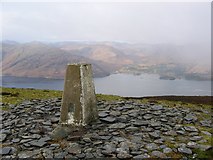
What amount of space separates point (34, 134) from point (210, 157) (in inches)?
273

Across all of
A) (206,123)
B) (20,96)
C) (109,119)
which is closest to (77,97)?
(109,119)

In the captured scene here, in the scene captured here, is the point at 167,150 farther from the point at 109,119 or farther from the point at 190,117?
the point at 190,117

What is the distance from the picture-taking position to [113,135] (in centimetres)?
1102

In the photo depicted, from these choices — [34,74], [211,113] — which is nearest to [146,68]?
[34,74]

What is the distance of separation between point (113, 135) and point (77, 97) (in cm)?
234

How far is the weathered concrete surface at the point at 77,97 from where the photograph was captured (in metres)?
11.8

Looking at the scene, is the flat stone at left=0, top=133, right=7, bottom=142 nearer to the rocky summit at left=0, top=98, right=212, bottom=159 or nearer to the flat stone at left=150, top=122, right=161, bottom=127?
the rocky summit at left=0, top=98, right=212, bottom=159

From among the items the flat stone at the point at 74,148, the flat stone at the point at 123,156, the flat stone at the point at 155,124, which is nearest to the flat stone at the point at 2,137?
the flat stone at the point at 74,148

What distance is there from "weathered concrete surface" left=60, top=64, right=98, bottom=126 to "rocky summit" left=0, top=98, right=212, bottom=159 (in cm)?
51

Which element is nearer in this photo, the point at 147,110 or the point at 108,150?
the point at 108,150

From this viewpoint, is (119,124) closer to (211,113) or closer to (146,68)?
(211,113)

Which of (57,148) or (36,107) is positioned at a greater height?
(36,107)

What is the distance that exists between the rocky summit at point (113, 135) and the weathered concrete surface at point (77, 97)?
515 millimetres

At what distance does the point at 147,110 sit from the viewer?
595 inches
